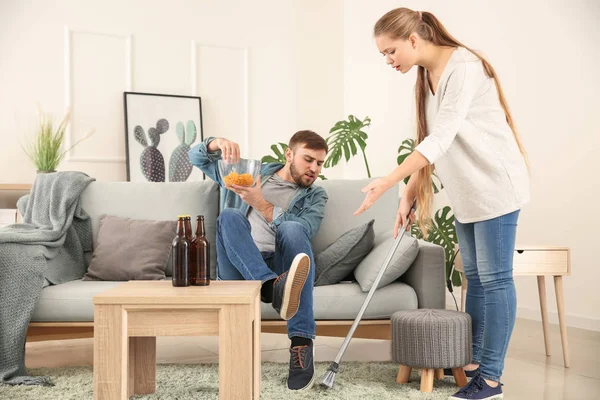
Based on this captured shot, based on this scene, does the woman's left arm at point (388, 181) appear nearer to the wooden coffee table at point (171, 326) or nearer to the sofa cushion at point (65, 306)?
the wooden coffee table at point (171, 326)

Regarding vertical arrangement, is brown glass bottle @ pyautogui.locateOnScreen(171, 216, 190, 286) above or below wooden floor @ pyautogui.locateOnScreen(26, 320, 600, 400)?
above

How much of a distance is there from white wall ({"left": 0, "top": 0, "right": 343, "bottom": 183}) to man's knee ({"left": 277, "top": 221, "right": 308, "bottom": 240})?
3.24 metres

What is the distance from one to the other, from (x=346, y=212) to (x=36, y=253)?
4.54 ft

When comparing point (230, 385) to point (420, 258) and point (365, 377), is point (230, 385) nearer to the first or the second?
point (365, 377)

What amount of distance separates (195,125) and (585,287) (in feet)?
10.8

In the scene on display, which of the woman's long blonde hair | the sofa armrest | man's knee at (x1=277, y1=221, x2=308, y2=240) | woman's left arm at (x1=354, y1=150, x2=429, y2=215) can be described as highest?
the woman's long blonde hair

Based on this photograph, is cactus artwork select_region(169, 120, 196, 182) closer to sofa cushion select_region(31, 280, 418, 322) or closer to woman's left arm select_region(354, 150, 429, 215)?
sofa cushion select_region(31, 280, 418, 322)

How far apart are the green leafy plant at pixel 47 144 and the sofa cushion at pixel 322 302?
2365 mm

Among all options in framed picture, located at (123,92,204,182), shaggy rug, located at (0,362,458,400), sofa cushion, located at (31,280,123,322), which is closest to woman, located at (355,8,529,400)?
shaggy rug, located at (0,362,458,400)

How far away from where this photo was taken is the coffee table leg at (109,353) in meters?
1.86

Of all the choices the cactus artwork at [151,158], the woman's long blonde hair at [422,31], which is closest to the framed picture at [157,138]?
the cactus artwork at [151,158]

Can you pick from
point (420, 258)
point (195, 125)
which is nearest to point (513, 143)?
point (420, 258)

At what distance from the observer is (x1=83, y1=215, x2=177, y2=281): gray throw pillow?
302 cm

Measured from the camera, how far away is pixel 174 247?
83.7 inches
